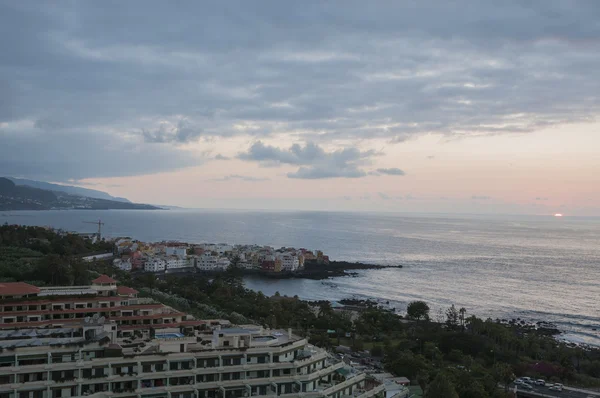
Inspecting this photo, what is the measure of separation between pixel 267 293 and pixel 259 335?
4268cm

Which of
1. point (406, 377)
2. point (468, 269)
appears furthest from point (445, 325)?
point (468, 269)

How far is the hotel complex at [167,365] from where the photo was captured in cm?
1290

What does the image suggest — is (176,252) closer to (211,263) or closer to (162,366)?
(211,263)

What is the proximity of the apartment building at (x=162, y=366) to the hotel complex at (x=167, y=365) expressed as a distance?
23mm

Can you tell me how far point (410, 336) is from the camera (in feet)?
113

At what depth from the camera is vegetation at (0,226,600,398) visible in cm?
2567

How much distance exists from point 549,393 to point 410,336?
417 inches

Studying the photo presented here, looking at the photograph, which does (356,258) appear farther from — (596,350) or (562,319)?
(596,350)

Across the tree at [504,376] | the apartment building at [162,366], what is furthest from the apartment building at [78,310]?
the tree at [504,376]

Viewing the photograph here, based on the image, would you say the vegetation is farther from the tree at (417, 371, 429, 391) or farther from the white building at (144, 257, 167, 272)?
the white building at (144, 257, 167, 272)

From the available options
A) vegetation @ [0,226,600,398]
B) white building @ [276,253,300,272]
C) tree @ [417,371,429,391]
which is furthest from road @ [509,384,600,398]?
white building @ [276,253,300,272]

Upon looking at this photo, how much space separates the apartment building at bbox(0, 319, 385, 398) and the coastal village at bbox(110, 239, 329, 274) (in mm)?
54351

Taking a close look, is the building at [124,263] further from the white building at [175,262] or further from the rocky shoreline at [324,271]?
the rocky shoreline at [324,271]

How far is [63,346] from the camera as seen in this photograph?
13211 mm
